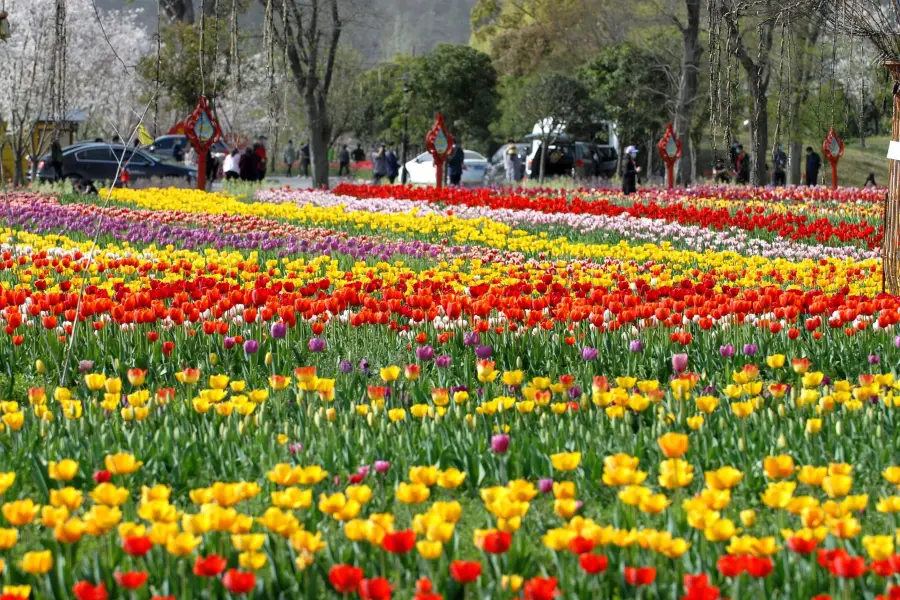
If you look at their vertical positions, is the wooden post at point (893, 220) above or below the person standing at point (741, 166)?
below

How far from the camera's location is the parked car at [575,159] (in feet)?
127

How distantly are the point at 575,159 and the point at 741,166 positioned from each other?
719cm

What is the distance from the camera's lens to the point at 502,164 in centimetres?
4016

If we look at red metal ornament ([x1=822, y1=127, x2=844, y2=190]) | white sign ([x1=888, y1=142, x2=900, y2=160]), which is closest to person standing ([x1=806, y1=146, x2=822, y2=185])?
red metal ornament ([x1=822, y1=127, x2=844, y2=190])

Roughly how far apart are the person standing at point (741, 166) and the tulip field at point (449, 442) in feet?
71.2

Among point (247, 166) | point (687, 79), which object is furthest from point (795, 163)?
Answer: point (247, 166)

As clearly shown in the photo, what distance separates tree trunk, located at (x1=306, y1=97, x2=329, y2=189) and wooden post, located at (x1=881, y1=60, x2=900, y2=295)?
2053 centimetres

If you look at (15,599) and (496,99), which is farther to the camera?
(496,99)

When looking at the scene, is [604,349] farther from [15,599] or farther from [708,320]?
[15,599]

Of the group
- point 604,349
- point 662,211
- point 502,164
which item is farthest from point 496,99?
point 604,349

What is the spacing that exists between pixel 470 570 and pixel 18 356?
404 cm

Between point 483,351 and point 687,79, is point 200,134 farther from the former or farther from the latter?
point 483,351

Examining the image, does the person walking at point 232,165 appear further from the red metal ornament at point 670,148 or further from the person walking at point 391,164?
the red metal ornament at point 670,148

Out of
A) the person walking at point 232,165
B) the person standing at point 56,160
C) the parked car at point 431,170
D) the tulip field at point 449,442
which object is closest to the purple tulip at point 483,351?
the tulip field at point 449,442
